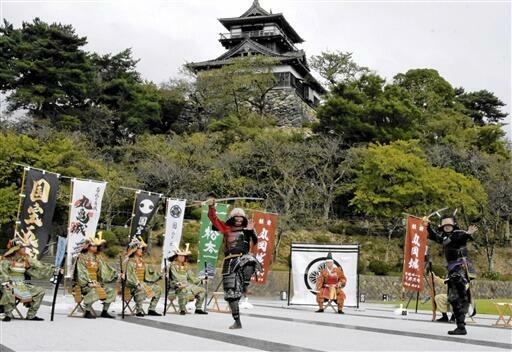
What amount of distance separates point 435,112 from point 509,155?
258 inches

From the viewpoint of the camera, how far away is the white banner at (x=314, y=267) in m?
17.0

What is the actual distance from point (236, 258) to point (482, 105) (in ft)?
160

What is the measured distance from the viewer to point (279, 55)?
50.3m

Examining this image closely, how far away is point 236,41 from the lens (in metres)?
54.4

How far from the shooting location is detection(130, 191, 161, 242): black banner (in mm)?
15469

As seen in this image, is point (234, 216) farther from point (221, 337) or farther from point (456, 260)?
point (456, 260)

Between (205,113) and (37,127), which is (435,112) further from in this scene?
(37,127)

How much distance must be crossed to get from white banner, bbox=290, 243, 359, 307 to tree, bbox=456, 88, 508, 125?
38.3 metres

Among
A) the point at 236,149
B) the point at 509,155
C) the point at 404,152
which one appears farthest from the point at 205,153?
the point at 509,155

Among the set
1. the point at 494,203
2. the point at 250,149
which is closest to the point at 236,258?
Result: the point at 250,149

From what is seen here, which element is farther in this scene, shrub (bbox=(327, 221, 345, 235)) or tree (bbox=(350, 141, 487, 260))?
shrub (bbox=(327, 221, 345, 235))

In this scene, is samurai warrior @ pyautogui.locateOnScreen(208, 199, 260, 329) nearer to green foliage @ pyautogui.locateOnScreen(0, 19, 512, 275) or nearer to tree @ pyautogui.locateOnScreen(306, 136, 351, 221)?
green foliage @ pyautogui.locateOnScreen(0, 19, 512, 275)

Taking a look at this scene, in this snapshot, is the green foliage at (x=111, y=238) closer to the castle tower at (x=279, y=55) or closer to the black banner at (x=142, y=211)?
the black banner at (x=142, y=211)

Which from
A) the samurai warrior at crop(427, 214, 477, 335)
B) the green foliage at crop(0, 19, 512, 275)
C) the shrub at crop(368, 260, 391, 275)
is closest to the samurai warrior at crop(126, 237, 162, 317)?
the samurai warrior at crop(427, 214, 477, 335)
